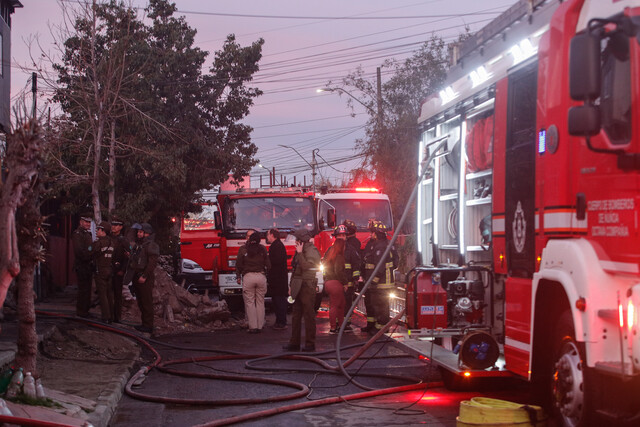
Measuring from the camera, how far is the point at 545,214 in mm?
6527

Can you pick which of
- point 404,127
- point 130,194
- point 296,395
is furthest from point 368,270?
point 404,127

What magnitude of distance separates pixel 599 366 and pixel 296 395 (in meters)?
4.04

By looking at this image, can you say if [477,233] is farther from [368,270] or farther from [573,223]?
[368,270]

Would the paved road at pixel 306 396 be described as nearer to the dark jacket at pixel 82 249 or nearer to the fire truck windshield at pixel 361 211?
the dark jacket at pixel 82 249

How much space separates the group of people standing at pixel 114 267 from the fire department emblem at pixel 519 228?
914 cm

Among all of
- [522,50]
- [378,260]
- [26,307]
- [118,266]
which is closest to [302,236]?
[378,260]

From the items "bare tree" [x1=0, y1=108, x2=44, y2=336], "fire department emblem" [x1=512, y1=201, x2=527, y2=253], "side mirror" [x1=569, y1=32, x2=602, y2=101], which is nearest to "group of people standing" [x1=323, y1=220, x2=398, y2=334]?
"fire department emblem" [x1=512, y1=201, x2=527, y2=253]

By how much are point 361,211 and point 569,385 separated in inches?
655

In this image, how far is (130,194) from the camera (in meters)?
27.9

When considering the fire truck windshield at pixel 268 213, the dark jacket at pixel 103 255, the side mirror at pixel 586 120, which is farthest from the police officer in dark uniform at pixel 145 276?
the side mirror at pixel 586 120

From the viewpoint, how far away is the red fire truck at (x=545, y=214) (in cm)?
547

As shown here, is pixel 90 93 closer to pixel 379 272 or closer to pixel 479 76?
pixel 379 272

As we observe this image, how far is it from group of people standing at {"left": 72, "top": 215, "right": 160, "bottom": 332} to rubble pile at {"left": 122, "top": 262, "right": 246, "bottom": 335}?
3.24 feet

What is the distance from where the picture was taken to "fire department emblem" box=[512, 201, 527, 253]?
7.14 metres
